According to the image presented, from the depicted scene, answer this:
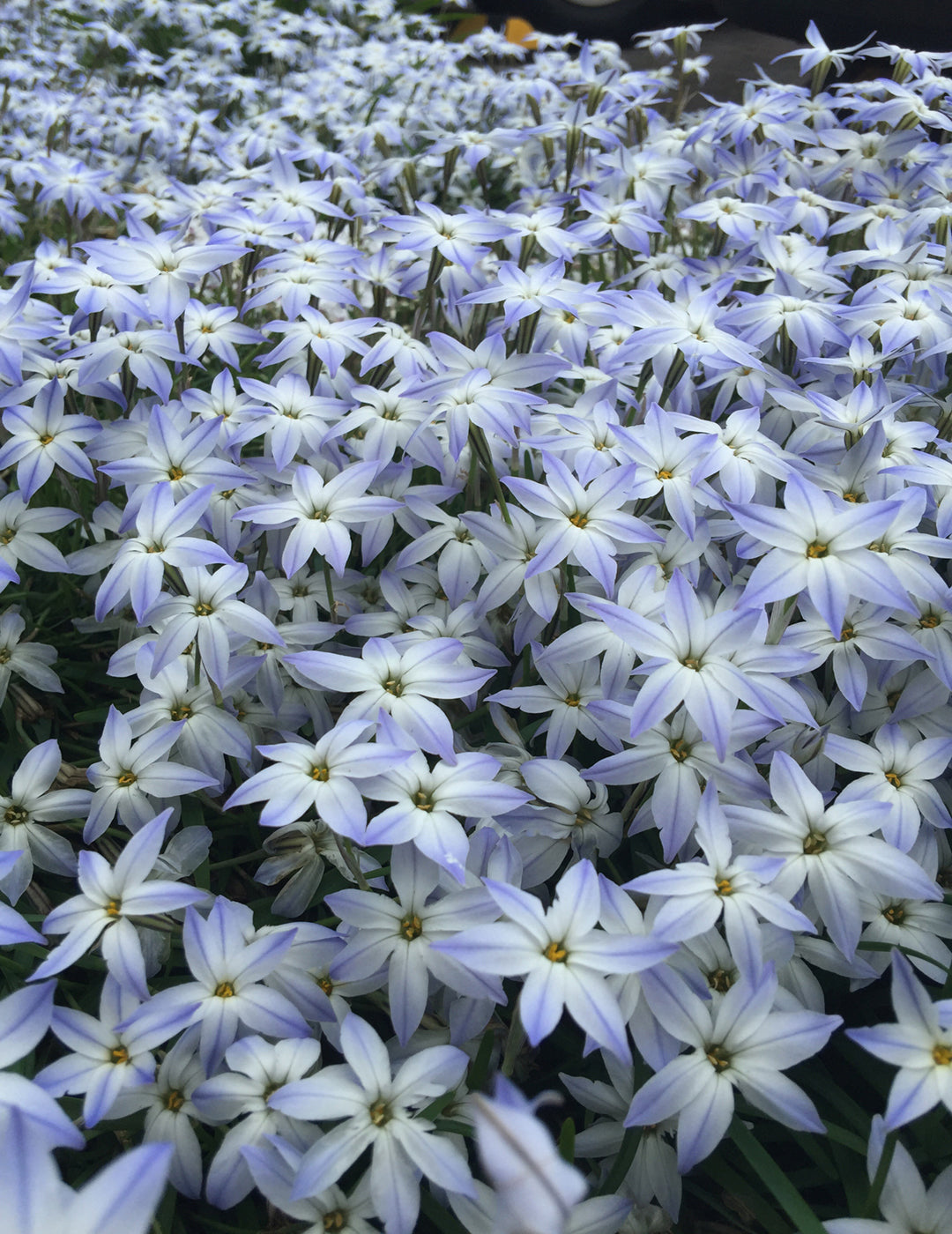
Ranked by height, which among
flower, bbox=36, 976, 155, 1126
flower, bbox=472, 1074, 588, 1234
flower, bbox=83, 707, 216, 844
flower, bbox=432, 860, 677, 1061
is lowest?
flower, bbox=36, 976, 155, 1126

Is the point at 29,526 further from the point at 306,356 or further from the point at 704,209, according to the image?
the point at 704,209

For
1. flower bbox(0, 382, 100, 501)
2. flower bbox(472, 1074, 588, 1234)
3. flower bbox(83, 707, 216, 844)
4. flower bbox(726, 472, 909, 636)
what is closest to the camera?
flower bbox(472, 1074, 588, 1234)

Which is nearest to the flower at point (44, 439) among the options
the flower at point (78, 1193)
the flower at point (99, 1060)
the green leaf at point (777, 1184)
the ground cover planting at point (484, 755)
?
the ground cover planting at point (484, 755)

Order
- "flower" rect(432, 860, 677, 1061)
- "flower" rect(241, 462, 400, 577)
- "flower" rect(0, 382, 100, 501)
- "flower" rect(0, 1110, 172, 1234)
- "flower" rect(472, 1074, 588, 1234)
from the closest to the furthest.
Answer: "flower" rect(472, 1074, 588, 1234)
"flower" rect(0, 1110, 172, 1234)
"flower" rect(432, 860, 677, 1061)
"flower" rect(241, 462, 400, 577)
"flower" rect(0, 382, 100, 501)

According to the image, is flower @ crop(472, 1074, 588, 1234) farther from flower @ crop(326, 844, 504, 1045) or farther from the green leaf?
the green leaf

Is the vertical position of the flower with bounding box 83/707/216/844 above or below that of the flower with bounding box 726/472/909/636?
below

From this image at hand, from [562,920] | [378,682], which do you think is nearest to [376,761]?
[378,682]

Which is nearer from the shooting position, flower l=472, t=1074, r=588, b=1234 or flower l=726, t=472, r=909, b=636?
flower l=472, t=1074, r=588, b=1234

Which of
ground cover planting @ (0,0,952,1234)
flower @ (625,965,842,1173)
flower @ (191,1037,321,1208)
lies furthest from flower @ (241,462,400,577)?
flower @ (625,965,842,1173)
